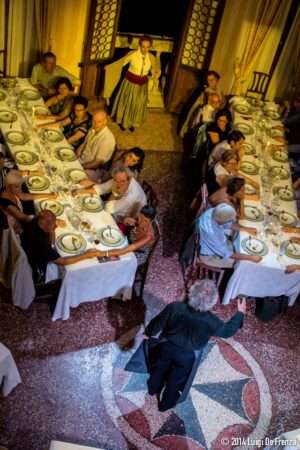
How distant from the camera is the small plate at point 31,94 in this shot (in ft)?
22.4

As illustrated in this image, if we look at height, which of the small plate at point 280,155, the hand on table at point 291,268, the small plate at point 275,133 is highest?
the small plate at point 275,133

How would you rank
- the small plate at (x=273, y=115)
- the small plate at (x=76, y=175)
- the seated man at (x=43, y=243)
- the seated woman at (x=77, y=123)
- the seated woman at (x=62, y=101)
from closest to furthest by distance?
the seated man at (x=43, y=243) → the small plate at (x=76, y=175) → the seated woman at (x=77, y=123) → the seated woman at (x=62, y=101) → the small plate at (x=273, y=115)

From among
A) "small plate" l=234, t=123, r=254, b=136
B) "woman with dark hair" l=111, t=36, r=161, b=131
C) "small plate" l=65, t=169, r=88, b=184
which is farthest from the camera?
"woman with dark hair" l=111, t=36, r=161, b=131

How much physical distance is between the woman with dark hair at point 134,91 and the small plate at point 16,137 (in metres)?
2.22

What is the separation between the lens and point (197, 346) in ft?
13.6

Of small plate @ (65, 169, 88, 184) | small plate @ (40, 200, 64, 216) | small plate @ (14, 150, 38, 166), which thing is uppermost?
small plate @ (14, 150, 38, 166)

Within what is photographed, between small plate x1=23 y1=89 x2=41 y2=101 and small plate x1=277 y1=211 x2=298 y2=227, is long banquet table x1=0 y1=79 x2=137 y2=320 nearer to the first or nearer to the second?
small plate x1=23 y1=89 x2=41 y2=101

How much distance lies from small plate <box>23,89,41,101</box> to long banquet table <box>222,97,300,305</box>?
8.52 feet

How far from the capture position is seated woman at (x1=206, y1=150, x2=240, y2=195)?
5988 mm

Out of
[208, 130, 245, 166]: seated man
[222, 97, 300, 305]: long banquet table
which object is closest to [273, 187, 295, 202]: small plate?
[222, 97, 300, 305]: long banquet table

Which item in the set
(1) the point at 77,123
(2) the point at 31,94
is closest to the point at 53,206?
(1) the point at 77,123

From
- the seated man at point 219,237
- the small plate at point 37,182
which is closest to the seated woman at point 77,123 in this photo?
the small plate at point 37,182

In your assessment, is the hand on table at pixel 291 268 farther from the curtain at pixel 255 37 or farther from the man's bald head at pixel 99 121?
the curtain at pixel 255 37

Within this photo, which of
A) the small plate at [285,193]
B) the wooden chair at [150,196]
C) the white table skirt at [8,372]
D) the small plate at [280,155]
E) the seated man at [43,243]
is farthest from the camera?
the small plate at [280,155]
